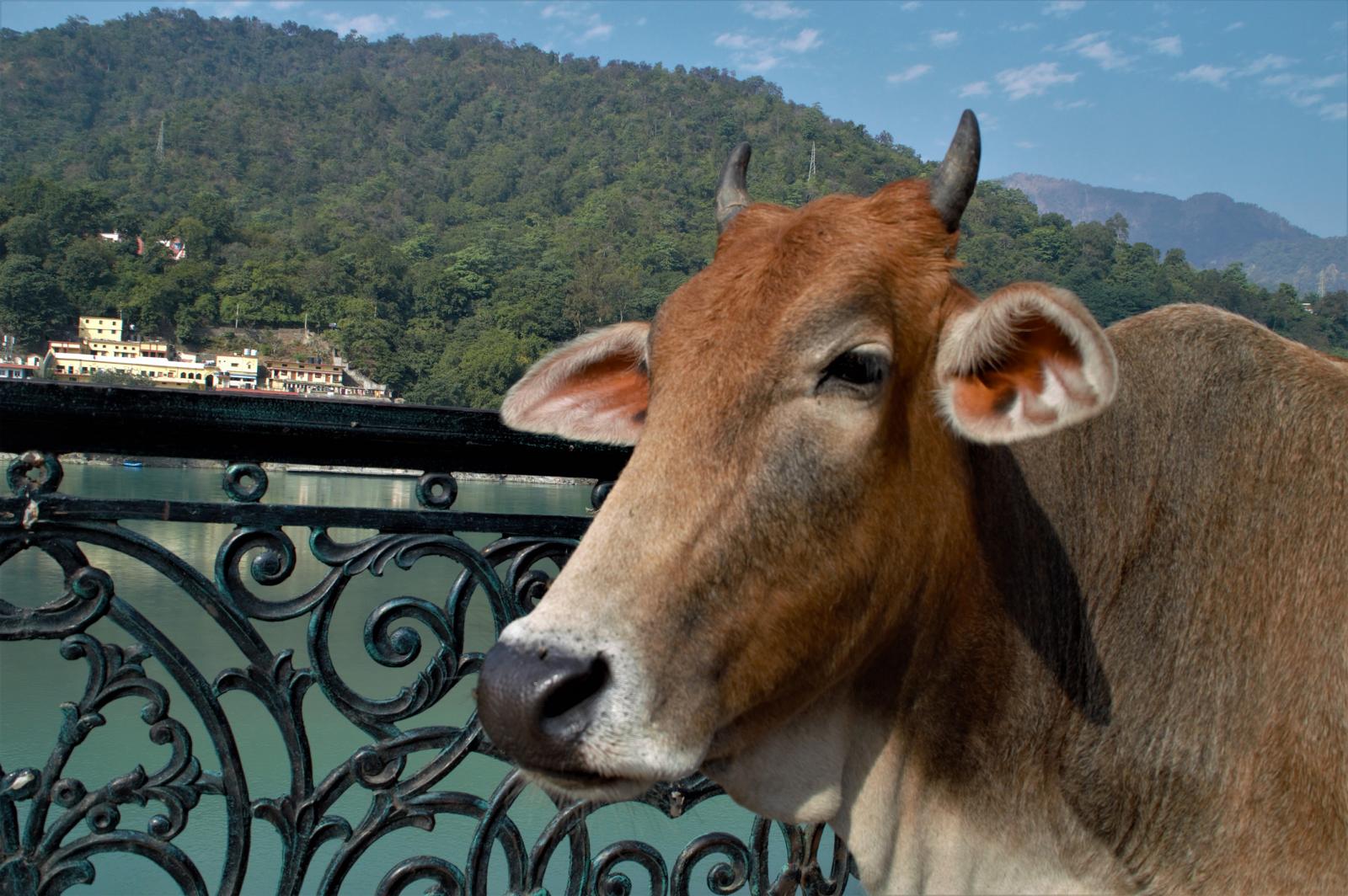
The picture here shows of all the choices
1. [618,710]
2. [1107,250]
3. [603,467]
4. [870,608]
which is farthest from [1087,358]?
[1107,250]

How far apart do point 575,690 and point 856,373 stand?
34.2 inches

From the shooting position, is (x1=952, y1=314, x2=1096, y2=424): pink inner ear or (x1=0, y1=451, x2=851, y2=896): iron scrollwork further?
(x1=0, y1=451, x2=851, y2=896): iron scrollwork

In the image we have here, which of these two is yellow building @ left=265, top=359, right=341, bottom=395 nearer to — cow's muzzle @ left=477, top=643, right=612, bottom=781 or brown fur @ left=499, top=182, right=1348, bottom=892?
brown fur @ left=499, top=182, right=1348, bottom=892

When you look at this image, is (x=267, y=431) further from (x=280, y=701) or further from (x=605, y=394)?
(x=605, y=394)

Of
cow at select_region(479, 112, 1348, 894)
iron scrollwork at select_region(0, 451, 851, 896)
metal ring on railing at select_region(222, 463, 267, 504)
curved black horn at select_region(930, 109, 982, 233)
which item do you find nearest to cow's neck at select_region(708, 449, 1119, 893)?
cow at select_region(479, 112, 1348, 894)

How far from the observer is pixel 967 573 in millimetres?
2295

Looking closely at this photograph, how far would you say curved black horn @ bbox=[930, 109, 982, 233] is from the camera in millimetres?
2289

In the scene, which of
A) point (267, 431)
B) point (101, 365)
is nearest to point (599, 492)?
point (267, 431)

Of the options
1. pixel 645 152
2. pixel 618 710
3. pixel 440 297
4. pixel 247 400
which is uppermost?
pixel 645 152

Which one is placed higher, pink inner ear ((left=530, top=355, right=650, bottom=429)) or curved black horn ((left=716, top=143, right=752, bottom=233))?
curved black horn ((left=716, top=143, right=752, bottom=233))

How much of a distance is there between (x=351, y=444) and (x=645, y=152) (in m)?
152

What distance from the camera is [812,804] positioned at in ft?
7.48

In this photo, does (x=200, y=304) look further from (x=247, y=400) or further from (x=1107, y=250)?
(x=247, y=400)

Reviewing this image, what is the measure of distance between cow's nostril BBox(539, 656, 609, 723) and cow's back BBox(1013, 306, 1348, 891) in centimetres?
120
